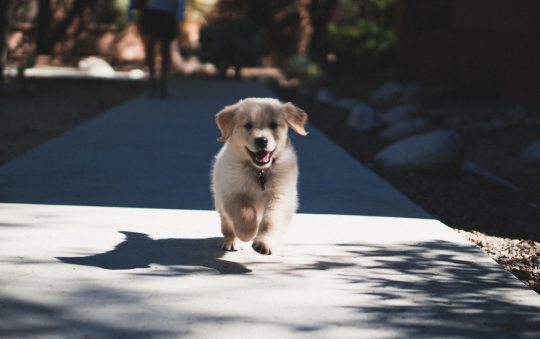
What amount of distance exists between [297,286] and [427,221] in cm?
239

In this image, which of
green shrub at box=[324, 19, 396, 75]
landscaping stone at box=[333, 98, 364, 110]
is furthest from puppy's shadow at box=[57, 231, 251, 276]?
green shrub at box=[324, 19, 396, 75]

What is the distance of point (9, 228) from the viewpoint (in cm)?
646

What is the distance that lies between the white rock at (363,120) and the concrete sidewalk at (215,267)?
4.98m

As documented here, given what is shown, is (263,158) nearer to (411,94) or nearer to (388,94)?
(411,94)

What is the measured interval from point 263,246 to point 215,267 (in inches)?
12.4

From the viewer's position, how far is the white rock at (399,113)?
1500cm

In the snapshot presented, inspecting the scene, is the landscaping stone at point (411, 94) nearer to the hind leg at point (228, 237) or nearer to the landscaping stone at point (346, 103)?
the landscaping stone at point (346, 103)

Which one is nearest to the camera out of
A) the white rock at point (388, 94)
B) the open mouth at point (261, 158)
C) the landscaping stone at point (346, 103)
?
the open mouth at point (261, 158)

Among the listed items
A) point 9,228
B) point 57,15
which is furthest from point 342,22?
point 9,228

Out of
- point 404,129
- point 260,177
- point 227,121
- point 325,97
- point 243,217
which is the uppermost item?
point 325,97

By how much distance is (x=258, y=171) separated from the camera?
5.74m

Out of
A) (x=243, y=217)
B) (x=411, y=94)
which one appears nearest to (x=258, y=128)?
(x=243, y=217)

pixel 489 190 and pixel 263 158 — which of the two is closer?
pixel 263 158

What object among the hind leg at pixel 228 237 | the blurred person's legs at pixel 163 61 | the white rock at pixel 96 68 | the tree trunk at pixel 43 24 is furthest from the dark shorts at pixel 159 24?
the tree trunk at pixel 43 24
